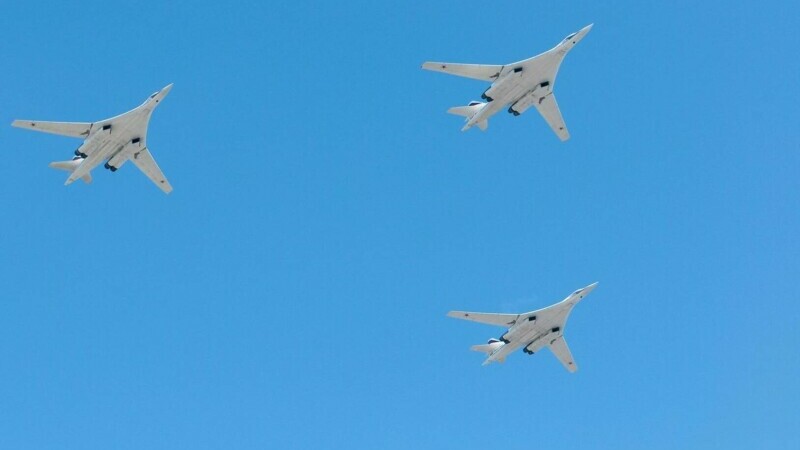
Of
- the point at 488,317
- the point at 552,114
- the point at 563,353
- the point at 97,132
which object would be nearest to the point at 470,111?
the point at 552,114

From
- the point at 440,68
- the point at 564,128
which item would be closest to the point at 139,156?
the point at 440,68

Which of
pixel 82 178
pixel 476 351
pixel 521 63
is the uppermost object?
pixel 521 63

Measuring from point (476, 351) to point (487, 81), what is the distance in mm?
25276

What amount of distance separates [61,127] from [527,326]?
154ft

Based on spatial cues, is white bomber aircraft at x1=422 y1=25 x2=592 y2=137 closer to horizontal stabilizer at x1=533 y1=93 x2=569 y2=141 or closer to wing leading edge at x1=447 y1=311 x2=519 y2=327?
horizontal stabilizer at x1=533 y1=93 x2=569 y2=141

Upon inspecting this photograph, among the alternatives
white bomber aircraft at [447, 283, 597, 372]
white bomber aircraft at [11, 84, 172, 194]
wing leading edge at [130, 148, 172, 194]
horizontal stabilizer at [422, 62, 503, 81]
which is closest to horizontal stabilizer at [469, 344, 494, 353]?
white bomber aircraft at [447, 283, 597, 372]

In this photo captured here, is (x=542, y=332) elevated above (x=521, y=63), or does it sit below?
below

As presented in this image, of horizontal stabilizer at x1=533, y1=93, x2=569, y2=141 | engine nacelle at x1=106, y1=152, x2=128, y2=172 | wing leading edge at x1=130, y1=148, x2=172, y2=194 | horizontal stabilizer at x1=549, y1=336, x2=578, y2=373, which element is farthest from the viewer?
horizontal stabilizer at x1=549, y1=336, x2=578, y2=373

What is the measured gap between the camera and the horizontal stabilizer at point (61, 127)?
116438mm

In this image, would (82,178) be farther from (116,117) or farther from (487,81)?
(487,81)

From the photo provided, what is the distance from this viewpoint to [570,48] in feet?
390

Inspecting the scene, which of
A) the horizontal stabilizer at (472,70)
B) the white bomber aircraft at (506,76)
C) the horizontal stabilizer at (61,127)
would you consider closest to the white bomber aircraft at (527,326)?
the white bomber aircraft at (506,76)

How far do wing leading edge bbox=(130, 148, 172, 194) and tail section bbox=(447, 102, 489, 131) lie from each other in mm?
29393

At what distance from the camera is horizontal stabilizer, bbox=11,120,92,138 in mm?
116438
